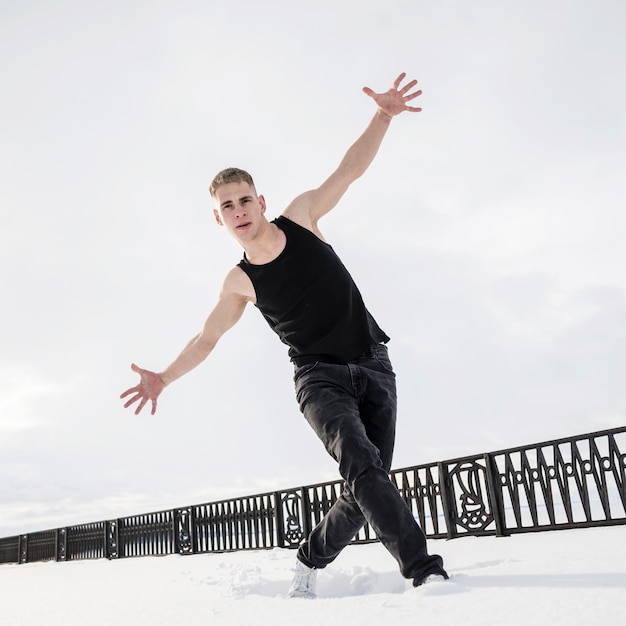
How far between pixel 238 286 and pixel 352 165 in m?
0.91

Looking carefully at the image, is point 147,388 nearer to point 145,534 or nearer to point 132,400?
point 132,400

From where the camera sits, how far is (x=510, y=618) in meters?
1.60

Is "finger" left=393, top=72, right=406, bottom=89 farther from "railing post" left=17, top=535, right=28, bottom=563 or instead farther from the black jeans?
"railing post" left=17, top=535, right=28, bottom=563

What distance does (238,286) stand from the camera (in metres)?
3.06

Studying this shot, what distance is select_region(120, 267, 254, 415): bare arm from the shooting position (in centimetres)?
313

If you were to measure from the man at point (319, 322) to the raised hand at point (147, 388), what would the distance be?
1.76 feet

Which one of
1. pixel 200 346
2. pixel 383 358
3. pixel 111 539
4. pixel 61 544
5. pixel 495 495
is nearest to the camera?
pixel 383 358

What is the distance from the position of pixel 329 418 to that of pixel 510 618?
113cm

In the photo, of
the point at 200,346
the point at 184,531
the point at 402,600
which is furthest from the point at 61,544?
the point at 402,600

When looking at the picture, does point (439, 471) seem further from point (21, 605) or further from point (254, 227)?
point (254, 227)

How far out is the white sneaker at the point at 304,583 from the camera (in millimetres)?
2760

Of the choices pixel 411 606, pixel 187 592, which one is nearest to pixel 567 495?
pixel 187 592

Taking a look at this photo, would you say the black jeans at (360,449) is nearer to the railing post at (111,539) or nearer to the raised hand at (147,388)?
the raised hand at (147,388)

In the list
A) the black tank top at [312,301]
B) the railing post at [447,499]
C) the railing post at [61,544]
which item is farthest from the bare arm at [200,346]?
the railing post at [61,544]
